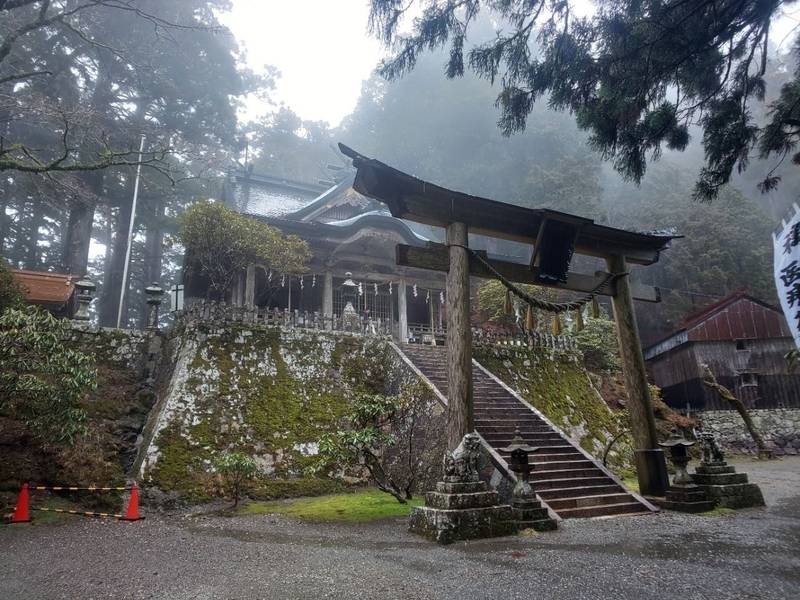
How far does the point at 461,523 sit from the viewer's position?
5.45 meters

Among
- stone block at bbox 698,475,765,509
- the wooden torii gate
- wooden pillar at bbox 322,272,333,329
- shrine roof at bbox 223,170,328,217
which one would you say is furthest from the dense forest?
stone block at bbox 698,475,765,509

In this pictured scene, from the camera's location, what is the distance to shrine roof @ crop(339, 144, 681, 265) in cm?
652

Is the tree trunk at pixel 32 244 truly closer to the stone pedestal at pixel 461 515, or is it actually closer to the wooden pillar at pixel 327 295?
the wooden pillar at pixel 327 295

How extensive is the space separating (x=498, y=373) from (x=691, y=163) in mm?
41712

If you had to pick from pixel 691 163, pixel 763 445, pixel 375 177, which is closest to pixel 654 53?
pixel 375 177

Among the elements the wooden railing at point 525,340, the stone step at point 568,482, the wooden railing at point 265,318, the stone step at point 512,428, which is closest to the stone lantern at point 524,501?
the stone step at point 568,482

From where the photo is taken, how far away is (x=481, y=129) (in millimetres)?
37594

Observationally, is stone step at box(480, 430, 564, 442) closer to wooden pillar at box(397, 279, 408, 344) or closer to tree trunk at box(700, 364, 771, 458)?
wooden pillar at box(397, 279, 408, 344)

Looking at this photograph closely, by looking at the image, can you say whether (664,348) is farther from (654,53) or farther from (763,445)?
(654,53)

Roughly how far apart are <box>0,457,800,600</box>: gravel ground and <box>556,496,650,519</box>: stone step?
1.28 ft

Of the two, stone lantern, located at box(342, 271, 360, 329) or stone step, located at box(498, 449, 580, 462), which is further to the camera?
stone lantern, located at box(342, 271, 360, 329)

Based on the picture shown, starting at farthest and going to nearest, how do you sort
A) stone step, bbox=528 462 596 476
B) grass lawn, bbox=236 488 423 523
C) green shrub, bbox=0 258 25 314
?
green shrub, bbox=0 258 25 314
stone step, bbox=528 462 596 476
grass lawn, bbox=236 488 423 523

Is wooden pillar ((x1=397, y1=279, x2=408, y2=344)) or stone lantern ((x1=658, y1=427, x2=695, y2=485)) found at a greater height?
wooden pillar ((x1=397, y1=279, x2=408, y2=344))

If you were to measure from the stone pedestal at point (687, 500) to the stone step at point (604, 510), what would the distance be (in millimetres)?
406
